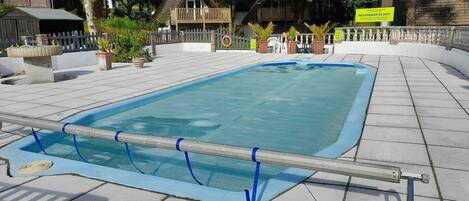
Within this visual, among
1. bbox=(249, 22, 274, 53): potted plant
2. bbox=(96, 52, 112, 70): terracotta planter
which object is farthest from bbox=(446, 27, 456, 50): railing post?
bbox=(96, 52, 112, 70): terracotta planter

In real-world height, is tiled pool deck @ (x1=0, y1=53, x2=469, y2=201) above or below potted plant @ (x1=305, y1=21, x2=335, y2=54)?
below

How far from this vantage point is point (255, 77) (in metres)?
13.7

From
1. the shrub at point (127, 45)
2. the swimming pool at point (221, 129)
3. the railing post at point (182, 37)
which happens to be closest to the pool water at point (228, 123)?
the swimming pool at point (221, 129)

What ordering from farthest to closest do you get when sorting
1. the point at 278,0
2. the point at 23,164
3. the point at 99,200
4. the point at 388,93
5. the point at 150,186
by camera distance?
the point at 278,0 < the point at 388,93 < the point at 23,164 < the point at 150,186 < the point at 99,200

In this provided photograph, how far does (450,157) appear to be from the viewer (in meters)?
4.49

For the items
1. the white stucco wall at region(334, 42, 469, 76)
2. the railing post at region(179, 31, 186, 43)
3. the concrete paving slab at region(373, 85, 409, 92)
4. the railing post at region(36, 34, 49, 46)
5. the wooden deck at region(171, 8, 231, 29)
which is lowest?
the concrete paving slab at region(373, 85, 409, 92)

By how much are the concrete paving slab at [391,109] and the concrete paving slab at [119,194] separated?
4.87m

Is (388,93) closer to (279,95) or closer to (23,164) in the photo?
(279,95)

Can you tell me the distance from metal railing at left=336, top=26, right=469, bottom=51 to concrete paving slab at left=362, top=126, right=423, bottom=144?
8355 millimetres

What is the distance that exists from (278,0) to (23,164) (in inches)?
1404

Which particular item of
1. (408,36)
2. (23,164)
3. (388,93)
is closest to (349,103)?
(388,93)

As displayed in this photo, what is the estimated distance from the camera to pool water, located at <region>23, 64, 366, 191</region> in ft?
17.2

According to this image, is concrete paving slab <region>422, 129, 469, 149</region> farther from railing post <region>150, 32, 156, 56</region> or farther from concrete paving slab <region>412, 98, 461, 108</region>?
railing post <region>150, 32, 156, 56</region>

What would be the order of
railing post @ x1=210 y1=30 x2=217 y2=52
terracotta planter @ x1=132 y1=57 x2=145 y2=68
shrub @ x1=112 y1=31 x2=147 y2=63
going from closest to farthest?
terracotta planter @ x1=132 y1=57 x2=145 y2=68 → shrub @ x1=112 y1=31 x2=147 y2=63 → railing post @ x1=210 y1=30 x2=217 y2=52
